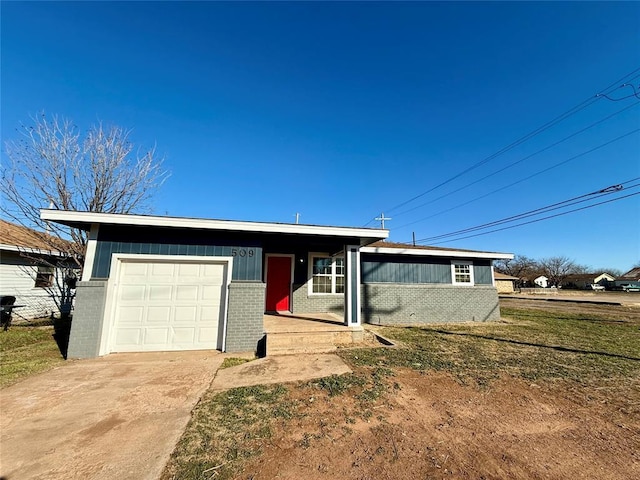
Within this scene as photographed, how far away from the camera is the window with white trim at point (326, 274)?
1066cm

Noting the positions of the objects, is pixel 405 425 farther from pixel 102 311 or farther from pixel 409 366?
pixel 102 311

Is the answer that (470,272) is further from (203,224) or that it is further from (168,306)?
(168,306)

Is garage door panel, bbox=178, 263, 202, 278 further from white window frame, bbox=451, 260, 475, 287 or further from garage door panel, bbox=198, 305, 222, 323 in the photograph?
white window frame, bbox=451, 260, 475, 287

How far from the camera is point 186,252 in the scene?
683cm

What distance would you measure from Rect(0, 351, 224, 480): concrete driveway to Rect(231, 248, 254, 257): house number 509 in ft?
8.37

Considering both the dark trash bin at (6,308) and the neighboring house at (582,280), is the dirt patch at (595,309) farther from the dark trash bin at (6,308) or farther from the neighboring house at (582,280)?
the neighboring house at (582,280)

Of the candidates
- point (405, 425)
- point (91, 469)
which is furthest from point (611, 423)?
point (91, 469)

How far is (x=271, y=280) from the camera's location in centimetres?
1051

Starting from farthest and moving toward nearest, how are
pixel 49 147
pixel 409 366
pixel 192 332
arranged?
pixel 49 147 → pixel 192 332 → pixel 409 366

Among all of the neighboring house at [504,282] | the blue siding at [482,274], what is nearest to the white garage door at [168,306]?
the blue siding at [482,274]

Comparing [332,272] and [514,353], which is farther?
[332,272]

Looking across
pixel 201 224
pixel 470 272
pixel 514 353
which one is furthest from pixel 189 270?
pixel 470 272

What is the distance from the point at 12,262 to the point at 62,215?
7.39 m

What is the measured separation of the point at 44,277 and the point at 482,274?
18962mm
